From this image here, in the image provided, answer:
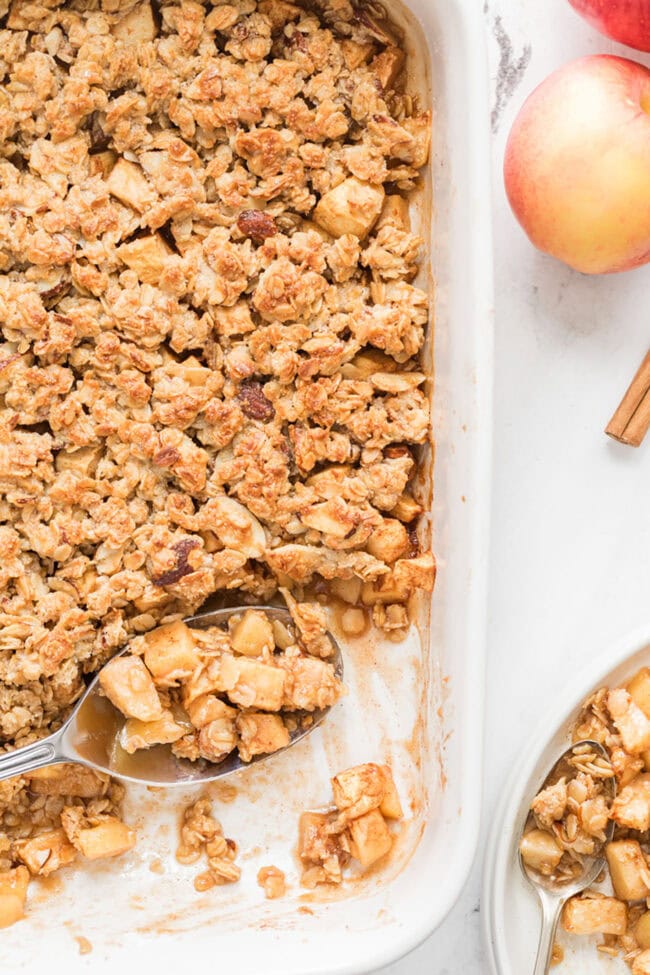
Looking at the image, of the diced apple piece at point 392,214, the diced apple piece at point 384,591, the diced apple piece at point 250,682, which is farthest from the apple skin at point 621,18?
the diced apple piece at point 250,682

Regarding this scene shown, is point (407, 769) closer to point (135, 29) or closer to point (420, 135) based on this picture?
point (420, 135)

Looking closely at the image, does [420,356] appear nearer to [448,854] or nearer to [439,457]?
[439,457]

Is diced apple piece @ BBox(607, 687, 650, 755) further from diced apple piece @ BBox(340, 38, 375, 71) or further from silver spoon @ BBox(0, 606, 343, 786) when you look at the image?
diced apple piece @ BBox(340, 38, 375, 71)

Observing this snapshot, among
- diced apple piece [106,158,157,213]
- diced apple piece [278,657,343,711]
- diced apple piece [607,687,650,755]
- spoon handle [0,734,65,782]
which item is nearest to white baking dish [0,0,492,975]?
diced apple piece [278,657,343,711]

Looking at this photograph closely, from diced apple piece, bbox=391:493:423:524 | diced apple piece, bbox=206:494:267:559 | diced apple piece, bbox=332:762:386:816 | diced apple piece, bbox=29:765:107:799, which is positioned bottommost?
diced apple piece, bbox=29:765:107:799

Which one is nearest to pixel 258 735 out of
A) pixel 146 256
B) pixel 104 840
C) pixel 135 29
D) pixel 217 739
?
pixel 217 739

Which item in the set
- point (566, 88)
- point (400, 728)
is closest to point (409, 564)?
point (400, 728)

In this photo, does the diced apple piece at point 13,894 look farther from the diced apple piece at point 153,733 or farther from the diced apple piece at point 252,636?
the diced apple piece at point 252,636
